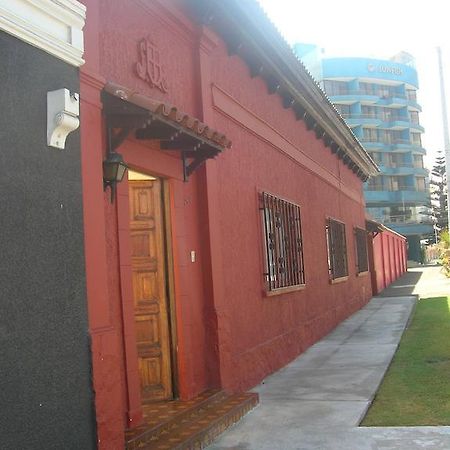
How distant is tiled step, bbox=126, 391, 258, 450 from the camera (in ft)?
15.3

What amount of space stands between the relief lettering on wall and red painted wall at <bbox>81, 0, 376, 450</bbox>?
67 millimetres

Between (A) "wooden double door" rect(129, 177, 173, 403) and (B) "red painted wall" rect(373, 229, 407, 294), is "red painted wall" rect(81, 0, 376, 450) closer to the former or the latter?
(A) "wooden double door" rect(129, 177, 173, 403)

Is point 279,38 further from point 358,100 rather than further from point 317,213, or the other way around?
point 358,100

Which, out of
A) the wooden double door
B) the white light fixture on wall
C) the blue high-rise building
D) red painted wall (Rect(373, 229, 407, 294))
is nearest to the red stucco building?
the wooden double door

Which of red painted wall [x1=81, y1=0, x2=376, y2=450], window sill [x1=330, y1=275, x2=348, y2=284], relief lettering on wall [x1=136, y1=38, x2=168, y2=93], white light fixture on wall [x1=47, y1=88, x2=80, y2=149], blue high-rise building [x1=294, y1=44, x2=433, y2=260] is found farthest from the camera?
blue high-rise building [x1=294, y1=44, x2=433, y2=260]

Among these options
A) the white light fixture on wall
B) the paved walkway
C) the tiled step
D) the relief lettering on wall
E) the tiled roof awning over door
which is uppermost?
the relief lettering on wall

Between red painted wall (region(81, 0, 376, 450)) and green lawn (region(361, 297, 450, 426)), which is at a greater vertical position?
red painted wall (region(81, 0, 376, 450))

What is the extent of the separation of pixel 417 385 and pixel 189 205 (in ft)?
10.9

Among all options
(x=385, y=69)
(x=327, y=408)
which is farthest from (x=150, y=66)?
(x=385, y=69)

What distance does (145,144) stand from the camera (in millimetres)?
5500

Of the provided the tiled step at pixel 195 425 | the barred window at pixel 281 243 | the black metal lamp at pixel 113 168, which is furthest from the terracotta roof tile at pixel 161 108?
the barred window at pixel 281 243

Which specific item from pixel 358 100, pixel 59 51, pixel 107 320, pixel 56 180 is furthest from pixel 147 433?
pixel 358 100

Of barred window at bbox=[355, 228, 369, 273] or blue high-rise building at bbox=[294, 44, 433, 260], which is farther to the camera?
blue high-rise building at bbox=[294, 44, 433, 260]

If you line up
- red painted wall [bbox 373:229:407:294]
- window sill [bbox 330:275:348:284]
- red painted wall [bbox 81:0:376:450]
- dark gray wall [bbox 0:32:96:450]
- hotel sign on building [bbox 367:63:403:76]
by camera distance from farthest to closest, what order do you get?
hotel sign on building [bbox 367:63:403:76] < red painted wall [bbox 373:229:407:294] < window sill [bbox 330:275:348:284] < red painted wall [bbox 81:0:376:450] < dark gray wall [bbox 0:32:96:450]
